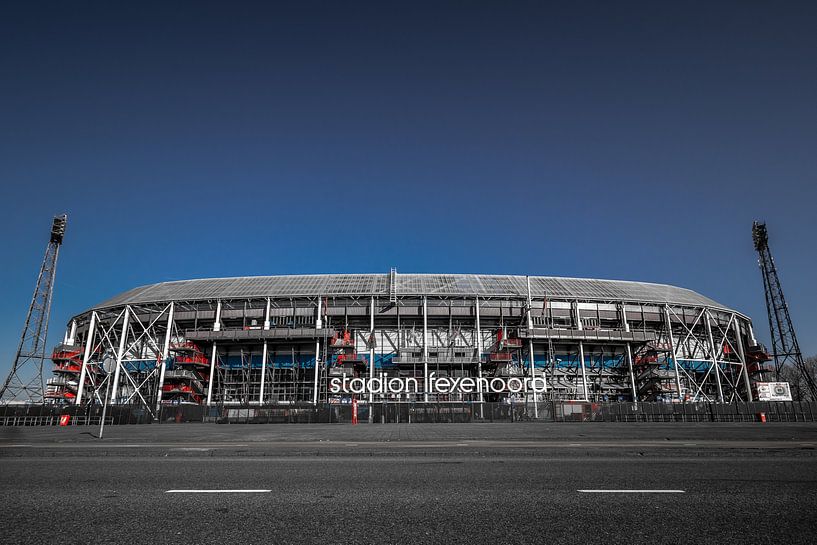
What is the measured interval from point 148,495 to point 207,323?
67.3 meters

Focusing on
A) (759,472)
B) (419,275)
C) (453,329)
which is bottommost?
(759,472)

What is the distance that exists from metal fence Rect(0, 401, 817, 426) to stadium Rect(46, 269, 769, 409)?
1816 centimetres

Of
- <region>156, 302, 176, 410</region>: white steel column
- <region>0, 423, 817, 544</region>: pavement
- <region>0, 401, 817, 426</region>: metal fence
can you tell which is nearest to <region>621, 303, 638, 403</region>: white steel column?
<region>0, 401, 817, 426</region>: metal fence

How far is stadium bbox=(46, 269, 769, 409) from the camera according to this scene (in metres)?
64.7

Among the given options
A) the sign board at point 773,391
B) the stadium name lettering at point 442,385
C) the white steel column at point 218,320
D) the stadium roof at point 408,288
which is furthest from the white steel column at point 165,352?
the sign board at point 773,391

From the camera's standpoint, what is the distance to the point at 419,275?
242ft

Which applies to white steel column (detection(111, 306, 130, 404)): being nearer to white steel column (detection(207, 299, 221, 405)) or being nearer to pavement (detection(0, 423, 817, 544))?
white steel column (detection(207, 299, 221, 405))

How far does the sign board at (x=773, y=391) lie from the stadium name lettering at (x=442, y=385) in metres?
26.6

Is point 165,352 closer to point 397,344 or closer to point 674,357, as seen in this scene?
point 397,344

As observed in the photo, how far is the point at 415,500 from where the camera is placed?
7.49 m

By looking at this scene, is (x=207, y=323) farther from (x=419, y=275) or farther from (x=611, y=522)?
(x=611, y=522)

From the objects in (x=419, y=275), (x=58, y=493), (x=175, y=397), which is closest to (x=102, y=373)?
(x=175, y=397)

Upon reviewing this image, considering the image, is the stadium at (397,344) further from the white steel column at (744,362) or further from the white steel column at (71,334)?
the white steel column at (71,334)

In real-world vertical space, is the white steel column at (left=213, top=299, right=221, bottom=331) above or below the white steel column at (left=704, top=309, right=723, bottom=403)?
above
